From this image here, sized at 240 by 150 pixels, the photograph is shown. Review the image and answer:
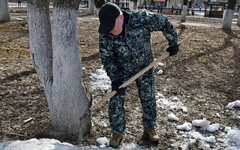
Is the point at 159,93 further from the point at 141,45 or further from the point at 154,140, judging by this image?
the point at 141,45

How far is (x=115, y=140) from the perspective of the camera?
2889mm

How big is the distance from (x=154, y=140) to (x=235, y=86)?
286 centimetres

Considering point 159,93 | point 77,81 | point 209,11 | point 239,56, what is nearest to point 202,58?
point 239,56

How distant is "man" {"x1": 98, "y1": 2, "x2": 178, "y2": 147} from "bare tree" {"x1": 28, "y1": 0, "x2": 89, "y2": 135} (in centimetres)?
41

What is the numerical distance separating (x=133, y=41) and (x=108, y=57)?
1.26 ft

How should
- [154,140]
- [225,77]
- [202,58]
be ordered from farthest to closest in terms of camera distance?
[202,58] → [225,77] → [154,140]

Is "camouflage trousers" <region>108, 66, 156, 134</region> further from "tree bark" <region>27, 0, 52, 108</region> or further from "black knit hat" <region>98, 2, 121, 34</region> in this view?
"tree bark" <region>27, 0, 52, 108</region>

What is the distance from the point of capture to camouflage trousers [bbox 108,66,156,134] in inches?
111

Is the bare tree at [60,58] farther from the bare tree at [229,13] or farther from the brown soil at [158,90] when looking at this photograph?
the bare tree at [229,13]

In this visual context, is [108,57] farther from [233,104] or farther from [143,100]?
[233,104]

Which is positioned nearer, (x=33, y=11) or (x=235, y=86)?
(x=33, y=11)

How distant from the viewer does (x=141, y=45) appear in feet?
8.52

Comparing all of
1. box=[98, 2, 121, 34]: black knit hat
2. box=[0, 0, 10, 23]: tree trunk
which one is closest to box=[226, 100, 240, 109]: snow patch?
box=[98, 2, 121, 34]: black knit hat

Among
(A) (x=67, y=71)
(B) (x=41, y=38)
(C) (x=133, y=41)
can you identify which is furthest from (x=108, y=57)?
(B) (x=41, y=38)
